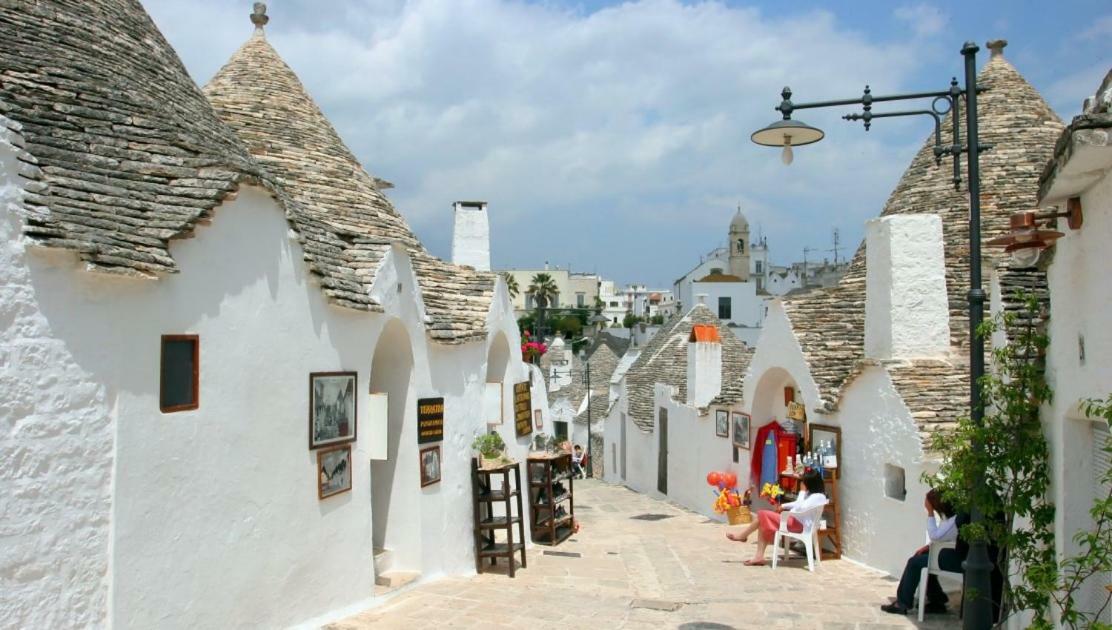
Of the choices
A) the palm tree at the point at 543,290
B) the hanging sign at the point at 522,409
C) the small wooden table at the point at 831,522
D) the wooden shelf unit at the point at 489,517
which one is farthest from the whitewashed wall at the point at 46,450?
the palm tree at the point at 543,290

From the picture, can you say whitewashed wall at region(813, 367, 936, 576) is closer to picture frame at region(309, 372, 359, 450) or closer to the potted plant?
the potted plant

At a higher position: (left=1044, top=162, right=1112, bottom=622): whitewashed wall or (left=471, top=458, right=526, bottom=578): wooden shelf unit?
(left=1044, top=162, right=1112, bottom=622): whitewashed wall

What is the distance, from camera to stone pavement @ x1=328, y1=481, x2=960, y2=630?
8.19 metres

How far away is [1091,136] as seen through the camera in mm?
4547

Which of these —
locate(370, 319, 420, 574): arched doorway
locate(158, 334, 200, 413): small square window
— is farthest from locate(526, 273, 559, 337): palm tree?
locate(158, 334, 200, 413): small square window

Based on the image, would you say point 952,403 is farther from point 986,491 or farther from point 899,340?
point 986,491

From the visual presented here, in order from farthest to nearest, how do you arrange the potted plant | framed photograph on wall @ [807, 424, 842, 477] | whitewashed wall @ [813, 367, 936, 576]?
framed photograph on wall @ [807, 424, 842, 477] → the potted plant → whitewashed wall @ [813, 367, 936, 576]

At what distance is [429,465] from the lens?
10.2 meters

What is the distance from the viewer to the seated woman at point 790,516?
36.2 feet

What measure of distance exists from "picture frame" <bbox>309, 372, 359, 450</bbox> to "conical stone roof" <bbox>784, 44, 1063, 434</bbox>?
21.6ft

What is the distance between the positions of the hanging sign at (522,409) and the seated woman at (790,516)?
11.3ft

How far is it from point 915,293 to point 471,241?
6.92 metres

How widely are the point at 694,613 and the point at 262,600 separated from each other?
392 centimetres

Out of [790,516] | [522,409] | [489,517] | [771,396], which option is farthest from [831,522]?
[522,409]
